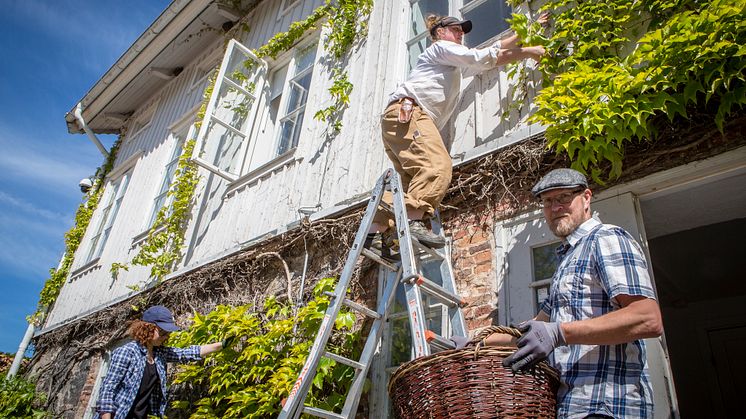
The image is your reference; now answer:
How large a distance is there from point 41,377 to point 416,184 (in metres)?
7.54

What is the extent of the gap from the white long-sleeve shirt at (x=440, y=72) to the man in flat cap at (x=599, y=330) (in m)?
1.70

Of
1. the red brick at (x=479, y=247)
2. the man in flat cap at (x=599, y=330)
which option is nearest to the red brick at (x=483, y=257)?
the red brick at (x=479, y=247)

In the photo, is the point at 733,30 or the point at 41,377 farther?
the point at 41,377

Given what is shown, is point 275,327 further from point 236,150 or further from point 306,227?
point 236,150

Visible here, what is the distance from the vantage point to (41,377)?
309 inches

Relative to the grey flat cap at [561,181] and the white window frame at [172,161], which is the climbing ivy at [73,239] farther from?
the grey flat cap at [561,181]

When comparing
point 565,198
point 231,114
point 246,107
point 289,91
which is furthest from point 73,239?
point 565,198

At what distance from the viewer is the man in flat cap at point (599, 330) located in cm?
160

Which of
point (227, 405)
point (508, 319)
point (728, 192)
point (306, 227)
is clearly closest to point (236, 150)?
point (306, 227)

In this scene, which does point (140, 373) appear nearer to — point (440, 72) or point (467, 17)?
A: point (440, 72)

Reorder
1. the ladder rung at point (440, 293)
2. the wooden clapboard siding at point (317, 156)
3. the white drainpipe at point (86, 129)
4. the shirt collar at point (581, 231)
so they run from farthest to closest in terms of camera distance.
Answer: the white drainpipe at point (86, 129) < the wooden clapboard siding at point (317, 156) < the ladder rung at point (440, 293) < the shirt collar at point (581, 231)

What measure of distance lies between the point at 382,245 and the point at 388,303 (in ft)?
1.15

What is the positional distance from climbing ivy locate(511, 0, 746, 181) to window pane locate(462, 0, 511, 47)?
933 millimetres

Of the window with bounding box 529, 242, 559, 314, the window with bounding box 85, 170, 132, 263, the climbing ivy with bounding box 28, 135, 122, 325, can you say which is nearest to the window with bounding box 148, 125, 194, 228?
the window with bounding box 85, 170, 132, 263
